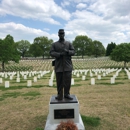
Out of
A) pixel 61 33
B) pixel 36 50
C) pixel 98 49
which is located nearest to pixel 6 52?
pixel 61 33

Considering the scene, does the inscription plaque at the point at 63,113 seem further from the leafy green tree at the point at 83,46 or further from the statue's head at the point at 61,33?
the leafy green tree at the point at 83,46

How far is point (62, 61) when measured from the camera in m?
5.11

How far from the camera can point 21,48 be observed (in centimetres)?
8838

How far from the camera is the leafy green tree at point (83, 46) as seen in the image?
7550cm

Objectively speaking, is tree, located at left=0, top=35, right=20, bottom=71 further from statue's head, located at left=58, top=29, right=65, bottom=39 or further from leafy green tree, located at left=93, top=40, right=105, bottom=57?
leafy green tree, located at left=93, top=40, right=105, bottom=57

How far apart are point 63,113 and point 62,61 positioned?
1.56 meters

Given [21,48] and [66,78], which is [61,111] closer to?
[66,78]

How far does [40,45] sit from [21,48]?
1471cm

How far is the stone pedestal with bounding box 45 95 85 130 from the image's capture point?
16.4ft

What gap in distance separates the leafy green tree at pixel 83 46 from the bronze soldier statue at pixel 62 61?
7059 cm

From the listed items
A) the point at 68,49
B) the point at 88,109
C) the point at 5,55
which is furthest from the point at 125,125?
the point at 5,55

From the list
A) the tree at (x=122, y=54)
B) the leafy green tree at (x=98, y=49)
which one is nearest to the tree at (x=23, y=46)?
the leafy green tree at (x=98, y=49)

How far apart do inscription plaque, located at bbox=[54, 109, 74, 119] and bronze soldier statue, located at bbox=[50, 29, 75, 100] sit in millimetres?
390

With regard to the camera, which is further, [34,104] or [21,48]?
[21,48]
